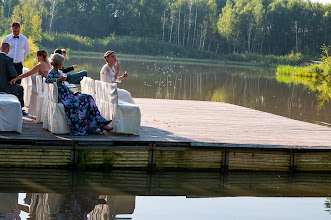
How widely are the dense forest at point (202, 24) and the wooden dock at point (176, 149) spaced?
211 feet

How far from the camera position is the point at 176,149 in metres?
8.19

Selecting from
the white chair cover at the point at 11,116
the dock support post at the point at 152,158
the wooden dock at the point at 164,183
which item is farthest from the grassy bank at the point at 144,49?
the wooden dock at the point at 164,183

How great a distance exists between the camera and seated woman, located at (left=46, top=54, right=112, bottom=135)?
8234mm

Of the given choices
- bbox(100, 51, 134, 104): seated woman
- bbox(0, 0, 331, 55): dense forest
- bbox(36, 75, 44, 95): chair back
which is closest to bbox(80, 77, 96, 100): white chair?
bbox(100, 51, 134, 104): seated woman

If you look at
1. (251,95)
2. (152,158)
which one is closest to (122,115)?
(152,158)

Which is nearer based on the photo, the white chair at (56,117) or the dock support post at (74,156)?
the dock support post at (74,156)

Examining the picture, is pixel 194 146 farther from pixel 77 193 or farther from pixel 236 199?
pixel 77 193

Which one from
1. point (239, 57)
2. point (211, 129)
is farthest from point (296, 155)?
point (239, 57)

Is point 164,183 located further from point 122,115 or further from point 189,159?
point 122,115

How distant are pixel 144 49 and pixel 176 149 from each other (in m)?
57.6

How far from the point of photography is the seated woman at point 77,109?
823 cm

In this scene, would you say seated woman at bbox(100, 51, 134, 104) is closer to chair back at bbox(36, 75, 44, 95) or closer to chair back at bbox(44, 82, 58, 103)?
chair back at bbox(36, 75, 44, 95)

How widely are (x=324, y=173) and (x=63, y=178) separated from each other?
3.96 meters

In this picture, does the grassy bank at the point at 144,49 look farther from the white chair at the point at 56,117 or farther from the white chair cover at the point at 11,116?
the white chair cover at the point at 11,116
